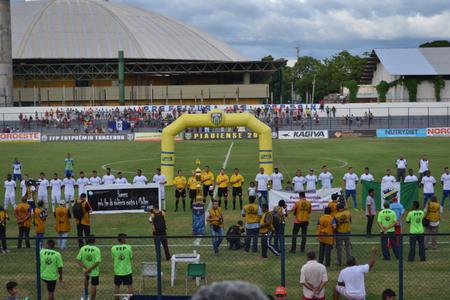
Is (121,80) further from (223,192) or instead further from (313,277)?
(313,277)

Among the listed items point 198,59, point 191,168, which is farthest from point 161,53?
point 191,168

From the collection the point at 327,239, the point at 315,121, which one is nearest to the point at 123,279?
the point at 327,239

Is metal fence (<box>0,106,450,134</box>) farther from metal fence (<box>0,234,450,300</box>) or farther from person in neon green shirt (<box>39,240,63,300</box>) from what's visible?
person in neon green shirt (<box>39,240,63,300</box>)

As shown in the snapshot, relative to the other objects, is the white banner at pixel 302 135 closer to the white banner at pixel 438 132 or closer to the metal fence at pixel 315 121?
the metal fence at pixel 315 121

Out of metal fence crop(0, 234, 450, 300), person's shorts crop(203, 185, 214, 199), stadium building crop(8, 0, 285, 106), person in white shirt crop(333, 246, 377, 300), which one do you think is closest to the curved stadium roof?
stadium building crop(8, 0, 285, 106)

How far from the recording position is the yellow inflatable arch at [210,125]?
2944 cm

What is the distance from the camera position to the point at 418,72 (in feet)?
270

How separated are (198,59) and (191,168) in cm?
6437

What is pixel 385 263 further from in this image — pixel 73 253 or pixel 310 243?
pixel 73 253

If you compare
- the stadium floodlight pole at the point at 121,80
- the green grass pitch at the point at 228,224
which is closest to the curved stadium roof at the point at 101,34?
the stadium floodlight pole at the point at 121,80

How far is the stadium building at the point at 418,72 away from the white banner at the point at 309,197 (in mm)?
62831

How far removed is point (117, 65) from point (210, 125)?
6742 centimetres

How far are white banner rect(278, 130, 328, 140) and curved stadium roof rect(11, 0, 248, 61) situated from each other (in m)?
42.5

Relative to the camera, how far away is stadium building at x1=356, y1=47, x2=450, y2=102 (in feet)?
270
